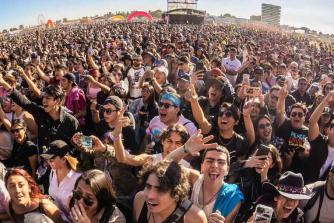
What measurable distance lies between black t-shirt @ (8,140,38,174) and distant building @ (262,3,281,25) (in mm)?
68285

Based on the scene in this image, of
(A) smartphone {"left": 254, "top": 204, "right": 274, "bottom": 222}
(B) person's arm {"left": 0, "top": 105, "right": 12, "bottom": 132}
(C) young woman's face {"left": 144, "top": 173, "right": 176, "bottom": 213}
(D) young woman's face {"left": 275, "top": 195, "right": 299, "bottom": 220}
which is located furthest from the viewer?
(B) person's arm {"left": 0, "top": 105, "right": 12, "bottom": 132}

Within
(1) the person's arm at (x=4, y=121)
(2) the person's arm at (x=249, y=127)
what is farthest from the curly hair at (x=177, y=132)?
(1) the person's arm at (x=4, y=121)

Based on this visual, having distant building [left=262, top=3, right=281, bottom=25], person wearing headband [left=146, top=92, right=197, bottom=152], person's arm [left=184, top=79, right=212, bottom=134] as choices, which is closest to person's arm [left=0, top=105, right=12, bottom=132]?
person wearing headband [left=146, top=92, right=197, bottom=152]

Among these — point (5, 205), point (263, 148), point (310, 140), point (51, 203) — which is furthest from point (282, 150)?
point (5, 205)

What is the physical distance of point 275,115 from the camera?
540 centimetres

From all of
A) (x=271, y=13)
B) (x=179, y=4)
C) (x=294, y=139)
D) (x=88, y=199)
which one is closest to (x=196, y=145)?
(x=88, y=199)

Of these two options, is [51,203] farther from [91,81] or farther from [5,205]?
[91,81]

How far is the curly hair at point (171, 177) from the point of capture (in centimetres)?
255

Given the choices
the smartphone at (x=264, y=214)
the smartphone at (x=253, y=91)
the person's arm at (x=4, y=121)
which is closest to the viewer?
the smartphone at (x=264, y=214)

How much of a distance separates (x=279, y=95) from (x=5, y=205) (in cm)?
376

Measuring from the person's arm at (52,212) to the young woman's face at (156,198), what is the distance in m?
0.96

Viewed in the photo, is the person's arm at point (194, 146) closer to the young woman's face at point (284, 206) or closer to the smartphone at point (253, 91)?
the young woman's face at point (284, 206)

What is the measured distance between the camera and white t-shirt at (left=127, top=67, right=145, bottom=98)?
21.4 feet

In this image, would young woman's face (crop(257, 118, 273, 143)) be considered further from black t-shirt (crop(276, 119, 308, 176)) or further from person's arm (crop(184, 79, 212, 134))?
person's arm (crop(184, 79, 212, 134))
